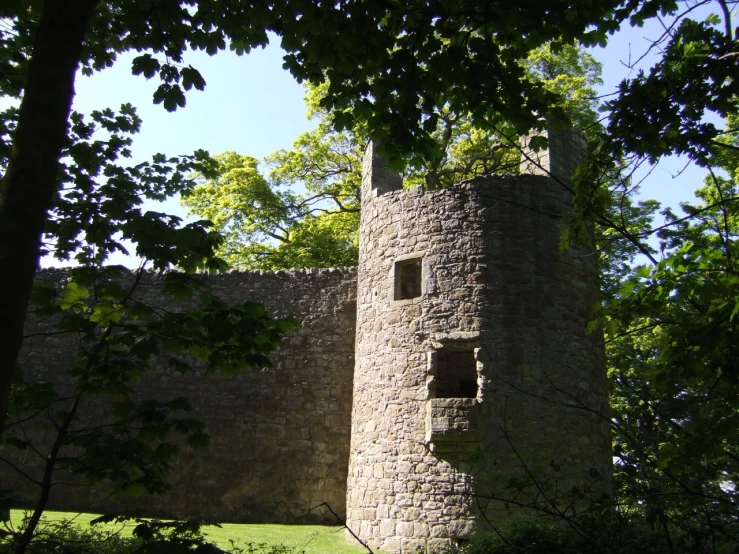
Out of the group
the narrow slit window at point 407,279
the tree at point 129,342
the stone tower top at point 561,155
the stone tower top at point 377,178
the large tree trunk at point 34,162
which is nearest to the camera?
the large tree trunk at point 34,162

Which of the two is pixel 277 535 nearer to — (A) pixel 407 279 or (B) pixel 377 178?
(A) pixel 407 279

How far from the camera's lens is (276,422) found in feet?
38.7

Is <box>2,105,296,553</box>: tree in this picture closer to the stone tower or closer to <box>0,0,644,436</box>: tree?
<box>0,0,644,436</box>: tree

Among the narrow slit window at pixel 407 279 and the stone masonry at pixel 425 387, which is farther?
the narrow slit window at pixel 407 279

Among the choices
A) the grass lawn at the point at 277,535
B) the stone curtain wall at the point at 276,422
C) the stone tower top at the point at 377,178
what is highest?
the stone tower top at the point at 377,178

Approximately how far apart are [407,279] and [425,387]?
228 cm

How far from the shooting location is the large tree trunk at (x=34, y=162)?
2.74m

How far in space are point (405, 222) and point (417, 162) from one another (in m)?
5.38

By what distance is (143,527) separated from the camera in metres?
3.47

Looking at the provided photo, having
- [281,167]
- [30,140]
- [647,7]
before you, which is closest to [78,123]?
[30,140]

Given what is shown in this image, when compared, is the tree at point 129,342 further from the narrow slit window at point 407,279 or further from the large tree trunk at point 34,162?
the narrow slit window at point 407,279

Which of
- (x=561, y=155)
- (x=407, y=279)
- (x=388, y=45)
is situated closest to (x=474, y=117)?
(x=388, y=45)

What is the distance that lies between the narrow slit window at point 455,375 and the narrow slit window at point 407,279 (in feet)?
3.55

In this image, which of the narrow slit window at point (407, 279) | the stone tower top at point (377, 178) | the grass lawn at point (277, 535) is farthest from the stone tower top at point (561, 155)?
the grass lawn at point (277, 535)
